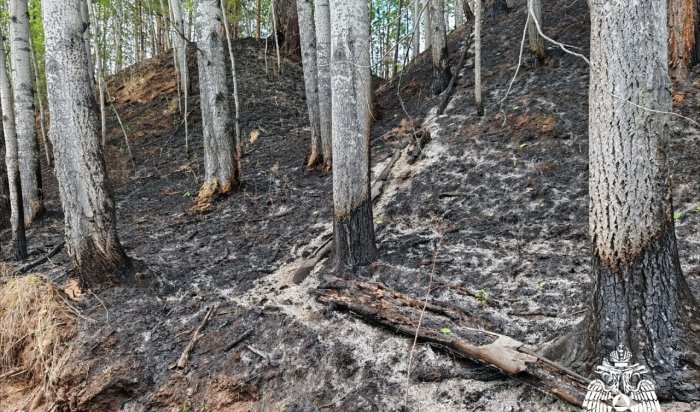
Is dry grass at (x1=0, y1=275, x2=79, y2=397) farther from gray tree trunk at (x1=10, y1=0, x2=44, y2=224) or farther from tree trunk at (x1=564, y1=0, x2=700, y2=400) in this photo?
tree trunk at (x1=564, y1=0, x2=700, y2=400)

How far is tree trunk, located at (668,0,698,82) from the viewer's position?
19.6 ft

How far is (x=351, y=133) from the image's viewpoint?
15.2 feet

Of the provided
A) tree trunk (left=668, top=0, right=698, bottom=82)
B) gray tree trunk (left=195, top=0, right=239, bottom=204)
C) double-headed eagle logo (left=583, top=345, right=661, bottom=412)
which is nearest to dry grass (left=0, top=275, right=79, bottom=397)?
gray tree trunk (left=195, top=0, right=239, bottom=204)

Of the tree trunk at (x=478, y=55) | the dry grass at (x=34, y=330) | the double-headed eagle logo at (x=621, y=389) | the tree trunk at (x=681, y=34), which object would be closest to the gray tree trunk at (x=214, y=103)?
the dry grass at (x=34, y=330)

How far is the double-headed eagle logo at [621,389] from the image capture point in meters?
2.37

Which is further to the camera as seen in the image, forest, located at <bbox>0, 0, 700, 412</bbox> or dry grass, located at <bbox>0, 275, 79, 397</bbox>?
dry grass, located at <bbox>0, 275, 79, 397</bbox>

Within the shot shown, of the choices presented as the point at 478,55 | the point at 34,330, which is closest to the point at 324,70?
the point at 478,55

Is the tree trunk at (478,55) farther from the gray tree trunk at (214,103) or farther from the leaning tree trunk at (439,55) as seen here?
the gray tree trunk at (214,103)

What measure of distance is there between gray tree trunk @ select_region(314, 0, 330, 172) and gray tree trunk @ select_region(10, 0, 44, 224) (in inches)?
188

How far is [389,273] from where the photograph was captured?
459 cm

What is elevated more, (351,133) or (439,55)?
(439,55)

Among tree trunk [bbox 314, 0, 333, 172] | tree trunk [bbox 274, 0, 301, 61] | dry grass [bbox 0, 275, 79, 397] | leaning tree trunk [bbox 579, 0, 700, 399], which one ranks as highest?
tree trunk [bbox 274, 0, 301, 61]

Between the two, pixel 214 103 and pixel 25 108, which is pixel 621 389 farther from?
pixel 25 108

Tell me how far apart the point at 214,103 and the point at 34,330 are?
4.13m
